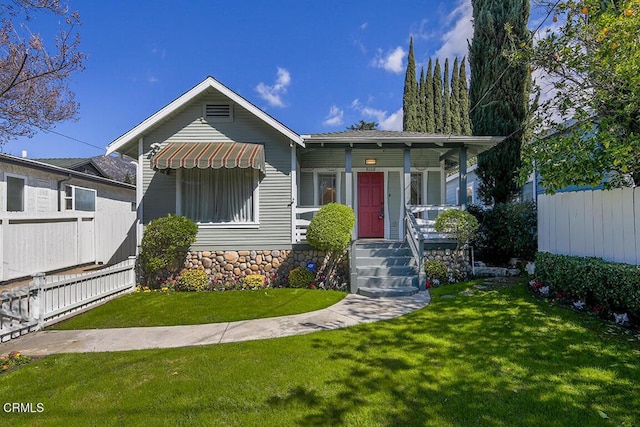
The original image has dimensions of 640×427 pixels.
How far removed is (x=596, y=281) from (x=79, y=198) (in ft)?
55.9

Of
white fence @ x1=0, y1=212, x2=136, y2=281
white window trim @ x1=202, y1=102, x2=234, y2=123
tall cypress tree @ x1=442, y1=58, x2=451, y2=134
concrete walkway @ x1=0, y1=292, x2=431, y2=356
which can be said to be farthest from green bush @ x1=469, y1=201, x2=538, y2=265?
tall cypress tree @ x1=442, y1=58, x2=451, y2=134

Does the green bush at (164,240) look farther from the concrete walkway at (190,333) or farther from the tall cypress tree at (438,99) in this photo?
the tall cypress tree at (438,99)

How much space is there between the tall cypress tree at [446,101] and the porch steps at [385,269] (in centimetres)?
2332

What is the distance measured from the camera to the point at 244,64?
18.8m

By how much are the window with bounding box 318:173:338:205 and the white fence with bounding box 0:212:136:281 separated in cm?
751

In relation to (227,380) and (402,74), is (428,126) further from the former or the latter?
(227,380)

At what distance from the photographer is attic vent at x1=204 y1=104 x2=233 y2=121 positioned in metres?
9.84

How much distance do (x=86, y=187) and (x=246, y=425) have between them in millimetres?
14931

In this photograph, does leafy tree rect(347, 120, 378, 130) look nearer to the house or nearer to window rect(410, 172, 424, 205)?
window rect(410, 172, 424, 205)

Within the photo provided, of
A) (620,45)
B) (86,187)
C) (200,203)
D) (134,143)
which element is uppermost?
(620,45)

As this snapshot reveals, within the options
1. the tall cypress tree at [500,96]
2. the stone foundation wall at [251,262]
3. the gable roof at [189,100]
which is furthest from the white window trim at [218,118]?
the tall cypress tree at [500,96]

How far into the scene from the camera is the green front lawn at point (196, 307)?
20.8 feet

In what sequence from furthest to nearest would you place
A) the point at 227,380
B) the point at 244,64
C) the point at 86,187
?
the point at 244,64 < the point at 86,187 < the point at 227,380

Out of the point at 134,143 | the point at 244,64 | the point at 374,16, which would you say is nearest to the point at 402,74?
the point at 244,64
